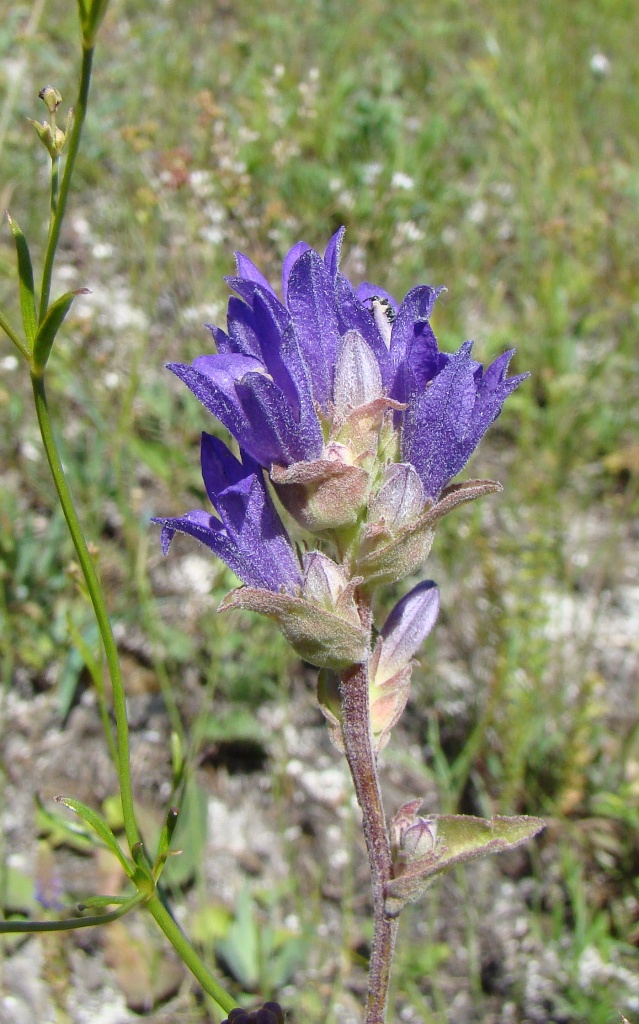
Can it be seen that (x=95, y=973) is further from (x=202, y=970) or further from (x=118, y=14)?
(x=118, y=14)

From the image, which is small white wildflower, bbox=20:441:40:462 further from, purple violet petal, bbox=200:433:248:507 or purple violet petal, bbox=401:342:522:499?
purple violet petal, bbox=401:342:522:499

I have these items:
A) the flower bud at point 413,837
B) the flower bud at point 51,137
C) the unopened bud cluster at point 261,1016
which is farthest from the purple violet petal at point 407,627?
the flower bud at point 51,137

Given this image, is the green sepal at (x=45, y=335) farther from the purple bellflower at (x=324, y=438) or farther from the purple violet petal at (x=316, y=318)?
the purple violet petal at (x=316, y=318)

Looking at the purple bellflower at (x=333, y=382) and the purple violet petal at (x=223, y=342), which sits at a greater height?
the purple violet petal at (x=223, y=342)

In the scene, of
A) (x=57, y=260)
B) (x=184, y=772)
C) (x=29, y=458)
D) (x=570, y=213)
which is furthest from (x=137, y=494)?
(x=570, y=213)

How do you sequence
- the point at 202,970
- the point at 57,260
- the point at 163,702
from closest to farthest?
the point at 202,970 → the point at 163,702 → the point at 57,260

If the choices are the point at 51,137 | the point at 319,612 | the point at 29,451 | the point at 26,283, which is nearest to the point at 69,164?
the point at 51,137
